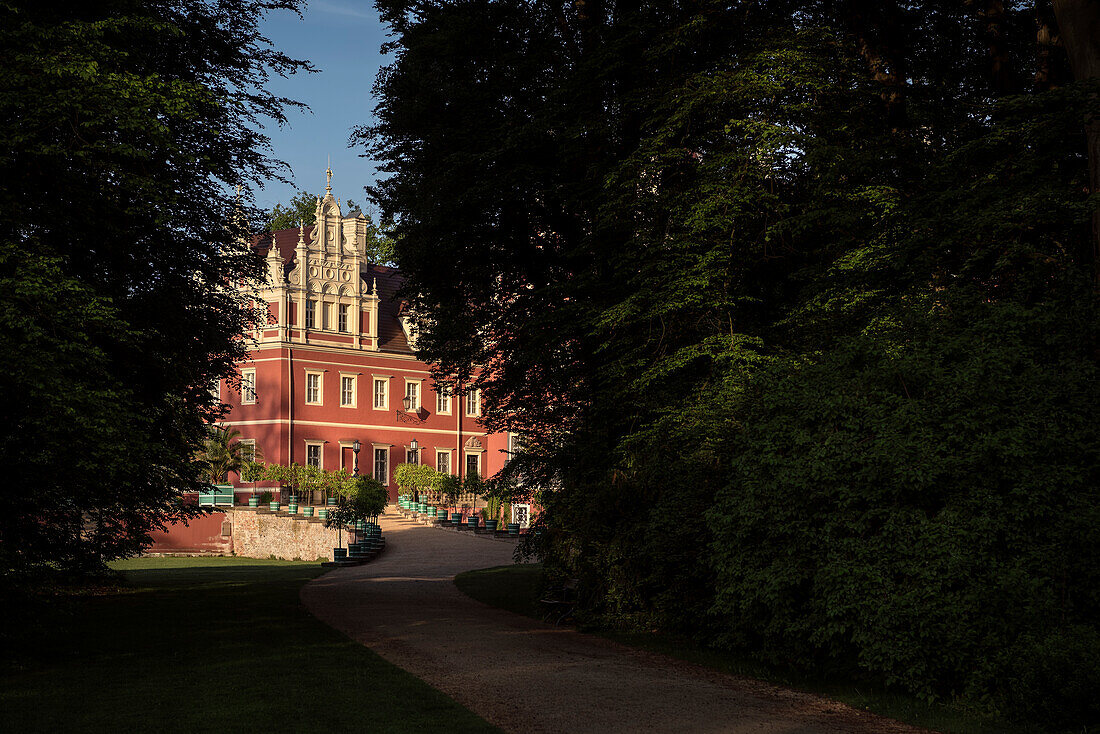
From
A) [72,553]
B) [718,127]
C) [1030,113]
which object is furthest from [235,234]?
[1030,113]

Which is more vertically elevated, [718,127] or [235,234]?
[718,127]

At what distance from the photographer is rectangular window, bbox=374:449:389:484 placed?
5381 cm

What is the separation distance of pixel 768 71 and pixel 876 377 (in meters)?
5.62

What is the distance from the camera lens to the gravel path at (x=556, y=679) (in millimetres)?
8719

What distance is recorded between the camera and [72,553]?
41.0 ft

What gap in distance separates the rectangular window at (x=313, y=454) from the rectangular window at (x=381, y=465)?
336 cm

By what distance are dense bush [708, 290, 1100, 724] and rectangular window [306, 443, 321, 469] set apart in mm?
42713

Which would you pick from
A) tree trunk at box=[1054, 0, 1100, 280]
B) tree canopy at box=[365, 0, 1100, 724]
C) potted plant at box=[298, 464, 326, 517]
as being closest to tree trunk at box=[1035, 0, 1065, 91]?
tree canopy at box=[365, 0, 1100, 724]

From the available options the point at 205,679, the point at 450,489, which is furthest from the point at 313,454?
the point at 205,679

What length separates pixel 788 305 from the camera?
15.0 m

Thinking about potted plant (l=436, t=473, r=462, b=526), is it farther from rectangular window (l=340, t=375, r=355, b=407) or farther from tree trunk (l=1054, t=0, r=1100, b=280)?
tree trunk (l=1054, t=0, r=1100, b=280)

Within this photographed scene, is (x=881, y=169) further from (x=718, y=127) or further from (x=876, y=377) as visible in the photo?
(x=876, y=377)

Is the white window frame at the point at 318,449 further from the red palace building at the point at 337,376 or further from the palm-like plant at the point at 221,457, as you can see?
the palm-like plant at the point at 221,457

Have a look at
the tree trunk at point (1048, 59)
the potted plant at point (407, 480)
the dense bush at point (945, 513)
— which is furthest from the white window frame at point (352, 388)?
the dense bush at point (945, 513)
